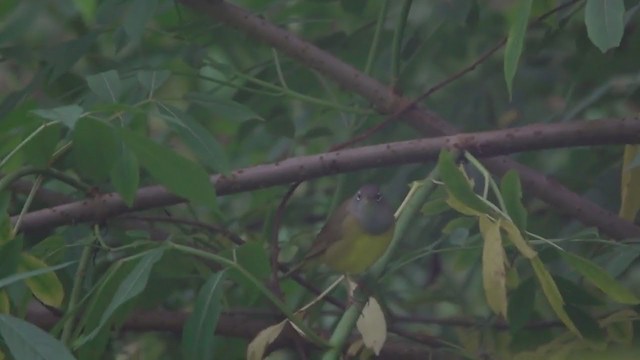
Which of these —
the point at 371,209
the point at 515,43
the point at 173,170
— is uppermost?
the point at 515,43

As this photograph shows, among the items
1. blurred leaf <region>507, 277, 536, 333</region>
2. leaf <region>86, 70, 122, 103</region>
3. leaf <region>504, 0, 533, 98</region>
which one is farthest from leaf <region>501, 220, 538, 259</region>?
leaf <region>86, 70, 122, 103</region>

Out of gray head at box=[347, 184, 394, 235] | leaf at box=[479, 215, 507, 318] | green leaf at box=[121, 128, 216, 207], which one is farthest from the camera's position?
gray head at box=[347, 184, 394, 235]

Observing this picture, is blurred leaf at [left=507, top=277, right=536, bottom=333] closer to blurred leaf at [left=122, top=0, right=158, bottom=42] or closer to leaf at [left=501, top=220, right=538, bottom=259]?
leaf at [left=501, top=220, right=538, bottom=259]

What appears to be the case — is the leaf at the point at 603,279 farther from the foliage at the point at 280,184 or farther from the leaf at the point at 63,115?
the leaf at the point at 63,115

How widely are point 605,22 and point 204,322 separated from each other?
19.0 inches

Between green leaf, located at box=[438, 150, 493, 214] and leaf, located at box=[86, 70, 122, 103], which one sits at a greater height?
green leaf, located at box=[438, 150, 493, 214]

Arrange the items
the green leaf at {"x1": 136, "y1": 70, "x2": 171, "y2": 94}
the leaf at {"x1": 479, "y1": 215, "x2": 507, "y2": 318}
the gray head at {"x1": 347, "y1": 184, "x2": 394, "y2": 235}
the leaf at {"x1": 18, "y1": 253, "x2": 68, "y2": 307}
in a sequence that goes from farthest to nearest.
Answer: the gray head at {"x1": 347, "y1": 184, "x2": 394, "y2": 235} → the green leaf at {"x1": 136, "y1": 70, "x2": 171, "y2": 94} → the leaf at {"x1": 18, "y1": 253, "x2": 68, "y2": 307} → the leaf at {"x1": 479, "y1": 215, "x2": 507, "y2": 318}

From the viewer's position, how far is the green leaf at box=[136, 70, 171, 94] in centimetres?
163

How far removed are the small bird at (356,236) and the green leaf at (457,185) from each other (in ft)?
1.02

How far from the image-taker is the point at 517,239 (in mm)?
1266

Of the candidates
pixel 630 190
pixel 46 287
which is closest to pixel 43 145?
pixel 46 287

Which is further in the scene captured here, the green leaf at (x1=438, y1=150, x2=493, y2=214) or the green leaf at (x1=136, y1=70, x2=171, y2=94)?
the green leaf at (x1=136, y1=70, x2=171, y2=94)

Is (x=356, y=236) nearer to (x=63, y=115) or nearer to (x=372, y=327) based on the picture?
(x=372, y=327)

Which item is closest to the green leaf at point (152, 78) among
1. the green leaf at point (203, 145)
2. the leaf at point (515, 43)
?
the green leaf at point (203, 145)
